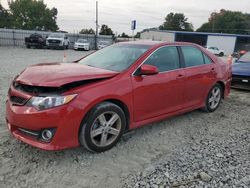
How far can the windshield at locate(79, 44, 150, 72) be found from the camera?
162 inches

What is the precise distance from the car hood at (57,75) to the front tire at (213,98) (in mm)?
2684

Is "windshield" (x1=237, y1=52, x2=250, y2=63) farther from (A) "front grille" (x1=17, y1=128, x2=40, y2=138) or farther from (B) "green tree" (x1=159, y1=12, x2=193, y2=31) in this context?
(B) "green tree" (x1=159, y1=12, x2=193, y2=31)

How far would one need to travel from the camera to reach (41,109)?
3137 mm

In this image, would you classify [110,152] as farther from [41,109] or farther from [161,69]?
[161,69]

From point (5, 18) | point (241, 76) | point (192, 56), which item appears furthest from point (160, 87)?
point (5, 18)

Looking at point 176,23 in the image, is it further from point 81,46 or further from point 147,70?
point 147,70

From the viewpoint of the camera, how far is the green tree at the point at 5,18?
66.3 m

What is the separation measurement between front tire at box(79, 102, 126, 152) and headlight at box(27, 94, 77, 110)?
0.39m

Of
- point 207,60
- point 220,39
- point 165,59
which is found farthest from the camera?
point 220,39

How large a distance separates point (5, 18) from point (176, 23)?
219 ft

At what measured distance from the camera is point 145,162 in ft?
11.4

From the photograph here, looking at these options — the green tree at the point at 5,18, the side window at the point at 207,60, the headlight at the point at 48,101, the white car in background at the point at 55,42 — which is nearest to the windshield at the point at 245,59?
the side window at the point at 207,60

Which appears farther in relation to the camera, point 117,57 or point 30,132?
point 117,57

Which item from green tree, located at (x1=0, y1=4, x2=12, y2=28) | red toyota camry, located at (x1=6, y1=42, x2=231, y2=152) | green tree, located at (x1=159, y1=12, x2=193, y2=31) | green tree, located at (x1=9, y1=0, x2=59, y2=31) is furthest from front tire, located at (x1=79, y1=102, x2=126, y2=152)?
green tree, located at (x1=159, y1=12, x2=193, y2=31)
